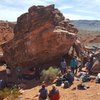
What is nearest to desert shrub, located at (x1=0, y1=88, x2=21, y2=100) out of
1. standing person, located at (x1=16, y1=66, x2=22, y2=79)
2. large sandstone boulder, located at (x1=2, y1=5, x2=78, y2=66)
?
standing person, located at (x1=16, y1=66, x2=22, y2=79)

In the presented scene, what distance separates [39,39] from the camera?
2905cm

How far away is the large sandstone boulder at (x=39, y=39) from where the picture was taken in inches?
1143

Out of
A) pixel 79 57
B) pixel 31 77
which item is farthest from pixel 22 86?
pixel 79 57

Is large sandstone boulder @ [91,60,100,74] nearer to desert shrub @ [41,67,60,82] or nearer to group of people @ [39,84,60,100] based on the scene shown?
desert shrub @ [41,67,60,82]

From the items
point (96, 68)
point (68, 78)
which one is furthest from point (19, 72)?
point (96, 68)

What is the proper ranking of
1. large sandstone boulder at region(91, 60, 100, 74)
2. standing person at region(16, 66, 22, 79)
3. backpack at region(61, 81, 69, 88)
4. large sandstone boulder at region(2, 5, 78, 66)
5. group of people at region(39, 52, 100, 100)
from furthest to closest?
large sandstone boulder at region(2, 5, 78, 66)
standing person at region(16, 66, 22, 79)
large sandstone boulder at region(91, 60, 100, 74)
backpack at region(61, 81, 69, 88)
group of people at region(39, 52, 100, 100)

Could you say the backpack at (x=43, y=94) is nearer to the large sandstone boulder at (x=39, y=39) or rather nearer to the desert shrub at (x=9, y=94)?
the desert shrub at (x=9, y=94)

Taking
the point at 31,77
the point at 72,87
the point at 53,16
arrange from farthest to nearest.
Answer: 1. the point at 53,16
2. the point at 31,77
3. the point at 72,87

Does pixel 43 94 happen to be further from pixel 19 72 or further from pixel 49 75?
pixel 19 72

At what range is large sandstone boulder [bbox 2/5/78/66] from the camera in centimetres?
2903

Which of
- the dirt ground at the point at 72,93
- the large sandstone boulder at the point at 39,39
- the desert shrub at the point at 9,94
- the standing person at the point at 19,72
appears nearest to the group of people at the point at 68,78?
the dirt ground at the point at 72,93

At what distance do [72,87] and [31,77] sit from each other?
560 centimetres

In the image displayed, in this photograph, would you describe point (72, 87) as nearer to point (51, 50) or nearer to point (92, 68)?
point (92, 68)

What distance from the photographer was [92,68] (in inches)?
1071
